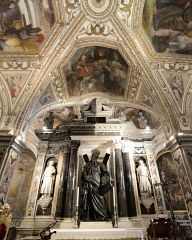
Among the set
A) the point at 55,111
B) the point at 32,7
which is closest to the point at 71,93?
the point at 55,111

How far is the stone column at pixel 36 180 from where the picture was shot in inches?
368

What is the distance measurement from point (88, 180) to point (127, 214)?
91.1 inches

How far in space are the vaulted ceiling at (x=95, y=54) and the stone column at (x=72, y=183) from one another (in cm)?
279

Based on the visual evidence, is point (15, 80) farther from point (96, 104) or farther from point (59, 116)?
point (96, 104)

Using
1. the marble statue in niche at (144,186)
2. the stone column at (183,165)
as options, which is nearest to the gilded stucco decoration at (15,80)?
the marble statue in niche at (144,186)

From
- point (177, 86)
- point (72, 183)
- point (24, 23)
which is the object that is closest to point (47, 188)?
point (72, 183)

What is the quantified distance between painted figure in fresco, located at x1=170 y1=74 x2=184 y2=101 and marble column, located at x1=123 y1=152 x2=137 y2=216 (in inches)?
168

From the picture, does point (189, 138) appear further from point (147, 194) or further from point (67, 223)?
point (67, 223)

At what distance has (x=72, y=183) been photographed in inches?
369

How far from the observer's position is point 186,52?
31.7 feet

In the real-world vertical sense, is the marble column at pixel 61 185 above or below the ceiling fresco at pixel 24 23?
below

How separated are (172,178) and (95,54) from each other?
9.51m

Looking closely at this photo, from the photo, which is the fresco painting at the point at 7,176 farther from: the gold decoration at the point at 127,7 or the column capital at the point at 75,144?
the gold decoration at the point at 127,7

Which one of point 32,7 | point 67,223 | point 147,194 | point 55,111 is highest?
point 32,7
